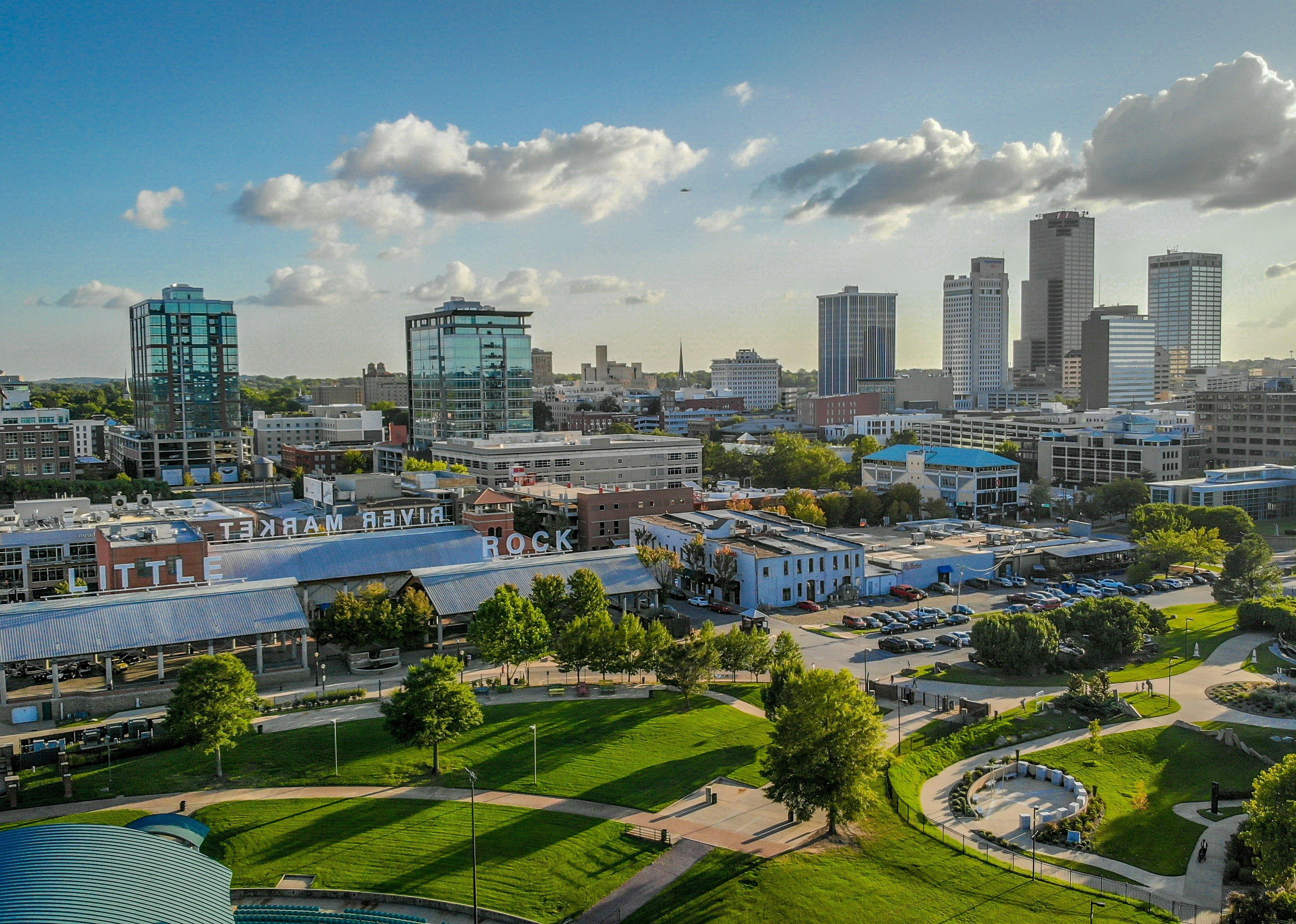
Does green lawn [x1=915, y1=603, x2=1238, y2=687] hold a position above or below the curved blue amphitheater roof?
below

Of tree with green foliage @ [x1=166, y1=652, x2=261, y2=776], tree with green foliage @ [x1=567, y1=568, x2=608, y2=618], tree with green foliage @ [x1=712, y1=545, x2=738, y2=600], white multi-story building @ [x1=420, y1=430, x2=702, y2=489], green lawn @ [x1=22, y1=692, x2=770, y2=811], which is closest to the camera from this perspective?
green lawn @ [x1=22, y1=692, x2=770, y2=811]

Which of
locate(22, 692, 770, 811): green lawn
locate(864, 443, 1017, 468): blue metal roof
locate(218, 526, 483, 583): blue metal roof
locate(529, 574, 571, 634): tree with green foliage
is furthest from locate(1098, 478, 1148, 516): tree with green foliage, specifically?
locate(22, 692, 770, 811): green lawn

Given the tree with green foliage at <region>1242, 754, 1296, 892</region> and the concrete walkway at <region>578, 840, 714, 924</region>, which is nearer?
the tree with green foliage at <region>1242, 754, 1296, 892</region>

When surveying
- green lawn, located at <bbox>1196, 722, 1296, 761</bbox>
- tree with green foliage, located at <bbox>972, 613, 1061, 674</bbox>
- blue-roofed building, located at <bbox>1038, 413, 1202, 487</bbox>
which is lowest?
green lawn, located at <bbox>1196, 722, 1296, 761</bbox>

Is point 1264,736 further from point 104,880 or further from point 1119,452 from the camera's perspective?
point 1119,452

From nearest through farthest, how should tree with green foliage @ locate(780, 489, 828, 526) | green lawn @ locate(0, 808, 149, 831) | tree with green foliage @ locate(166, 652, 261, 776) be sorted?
1. green lawn @ locate(0, 808, 149, 831)
2. tree with green foliage @ locate(166, 652, 261, 776)
3. tree with green foliage @ locate(780, 489, 828, 526)

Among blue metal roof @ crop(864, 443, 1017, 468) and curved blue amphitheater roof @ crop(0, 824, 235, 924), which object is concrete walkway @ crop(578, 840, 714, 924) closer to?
curved blue amphitheater roof @ crop(0, 824, 235, 924)
